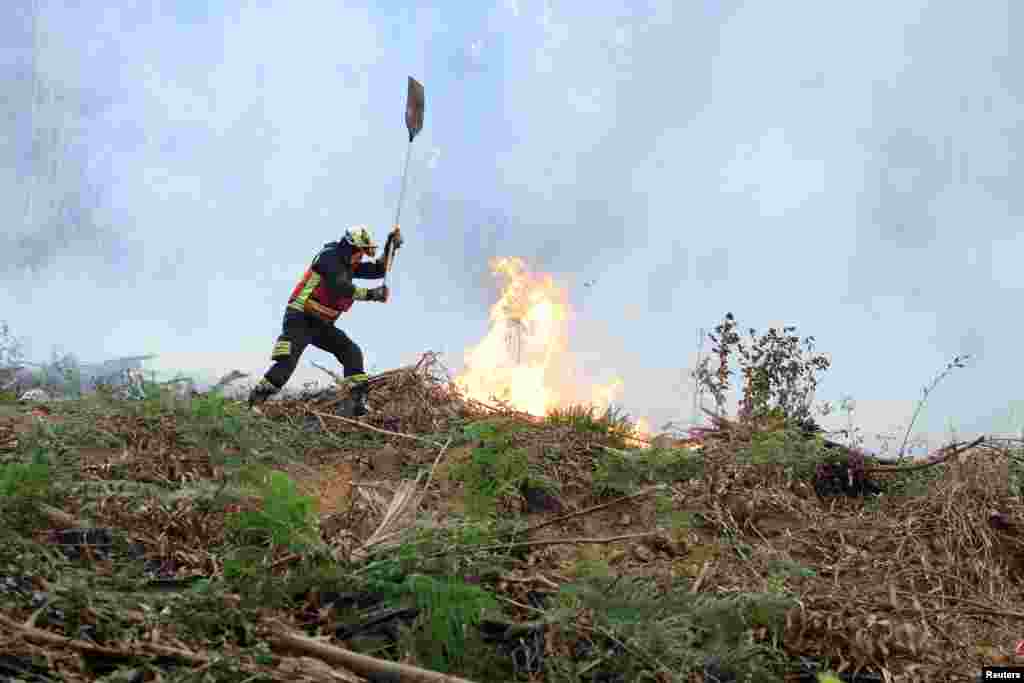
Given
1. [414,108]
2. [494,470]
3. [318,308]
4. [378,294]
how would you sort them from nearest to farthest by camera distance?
[494,470], [318,308], [378,294], [414,108]

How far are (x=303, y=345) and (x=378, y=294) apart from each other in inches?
44.8

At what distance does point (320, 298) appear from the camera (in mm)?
9891

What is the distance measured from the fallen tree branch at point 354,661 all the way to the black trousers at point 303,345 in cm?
664

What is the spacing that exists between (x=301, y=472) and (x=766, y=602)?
454cm

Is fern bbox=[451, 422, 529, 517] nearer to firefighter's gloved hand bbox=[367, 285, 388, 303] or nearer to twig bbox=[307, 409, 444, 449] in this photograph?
twig bbox=[307, 409, 444, 449]

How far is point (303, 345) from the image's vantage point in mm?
9852

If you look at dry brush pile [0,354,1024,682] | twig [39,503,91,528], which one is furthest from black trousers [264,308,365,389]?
twig [39,503,91,528]

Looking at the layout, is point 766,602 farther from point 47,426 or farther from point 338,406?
point 338,406

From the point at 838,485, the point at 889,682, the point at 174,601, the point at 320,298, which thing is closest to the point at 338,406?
the point at 320,298

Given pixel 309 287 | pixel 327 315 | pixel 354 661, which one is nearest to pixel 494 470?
pixel 354 661

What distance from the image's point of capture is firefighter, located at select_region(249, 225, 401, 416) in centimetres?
959

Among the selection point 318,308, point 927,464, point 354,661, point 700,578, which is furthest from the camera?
point 318,308

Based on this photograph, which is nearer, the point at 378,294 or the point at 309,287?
the point at 309,287

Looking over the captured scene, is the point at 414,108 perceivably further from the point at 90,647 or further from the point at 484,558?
the point at 90,647
